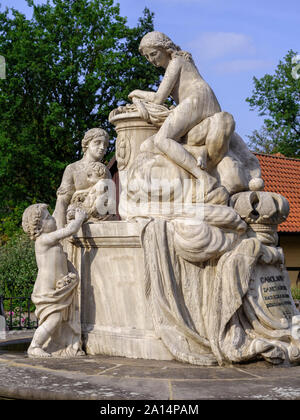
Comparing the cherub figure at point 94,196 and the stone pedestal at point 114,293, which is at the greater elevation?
the cherub figure at point 94,196

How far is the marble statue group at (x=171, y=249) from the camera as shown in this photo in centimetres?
630

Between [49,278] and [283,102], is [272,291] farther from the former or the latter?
[283,102]

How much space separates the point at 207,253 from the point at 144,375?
1.38 m

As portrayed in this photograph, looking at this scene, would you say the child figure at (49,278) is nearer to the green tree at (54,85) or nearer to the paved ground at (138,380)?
the paved ground at (138,380)

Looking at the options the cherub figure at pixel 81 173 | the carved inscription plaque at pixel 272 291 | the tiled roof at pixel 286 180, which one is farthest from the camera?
the tiled roof at pixel 286 180

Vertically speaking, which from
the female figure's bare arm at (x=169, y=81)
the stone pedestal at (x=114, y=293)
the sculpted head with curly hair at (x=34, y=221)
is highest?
the female figure's bare arm at (x=169, y=81)

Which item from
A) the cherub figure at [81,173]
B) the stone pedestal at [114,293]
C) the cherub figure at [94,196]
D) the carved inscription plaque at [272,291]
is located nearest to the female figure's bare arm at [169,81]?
the cherub figure at [81,173]

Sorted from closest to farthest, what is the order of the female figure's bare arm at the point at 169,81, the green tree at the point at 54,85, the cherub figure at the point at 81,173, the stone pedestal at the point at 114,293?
the stone pedestal at the point at 114,293 → the female figure's bare arm at the point at 169,81 → the cherub figure at the point at 81,173 → the green tree at the point at 54,85

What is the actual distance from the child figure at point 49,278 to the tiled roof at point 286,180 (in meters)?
13.8

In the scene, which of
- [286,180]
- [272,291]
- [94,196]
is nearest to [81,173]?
[94,196]

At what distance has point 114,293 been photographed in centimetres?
694

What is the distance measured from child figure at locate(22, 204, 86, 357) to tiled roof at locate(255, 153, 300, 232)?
45.4 feet

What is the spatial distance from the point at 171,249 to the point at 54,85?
19.6m
